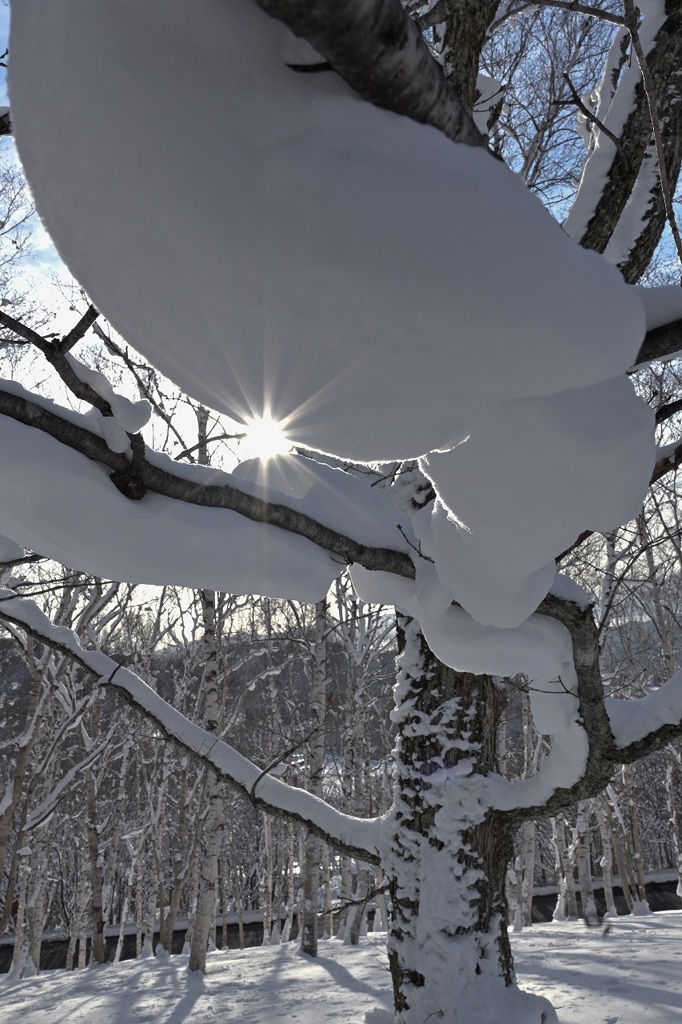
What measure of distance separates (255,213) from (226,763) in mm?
2747

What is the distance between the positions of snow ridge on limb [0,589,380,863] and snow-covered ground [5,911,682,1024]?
860mm

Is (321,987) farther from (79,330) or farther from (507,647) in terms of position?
(79,330)

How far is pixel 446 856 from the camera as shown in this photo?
276 cm

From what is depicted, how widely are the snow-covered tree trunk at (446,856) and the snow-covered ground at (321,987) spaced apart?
2.22 feet

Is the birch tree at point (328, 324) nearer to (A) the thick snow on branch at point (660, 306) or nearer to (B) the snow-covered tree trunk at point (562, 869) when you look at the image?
(A) the thick snow on branch at point (660, 306)

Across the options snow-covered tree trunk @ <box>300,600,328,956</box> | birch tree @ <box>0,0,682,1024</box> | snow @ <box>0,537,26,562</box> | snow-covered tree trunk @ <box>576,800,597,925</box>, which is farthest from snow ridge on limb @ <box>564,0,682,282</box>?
snow-covered tree trunk @ <box>576,800,597,925</box>

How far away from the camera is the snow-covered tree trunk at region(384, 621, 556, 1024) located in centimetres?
263

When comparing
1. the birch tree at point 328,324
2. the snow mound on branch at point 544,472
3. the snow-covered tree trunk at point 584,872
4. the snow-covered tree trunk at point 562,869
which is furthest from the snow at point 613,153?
the snow-covered tree trunk at point 562,869

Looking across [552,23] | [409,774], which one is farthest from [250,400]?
[552,23]

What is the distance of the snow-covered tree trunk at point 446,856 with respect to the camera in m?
2.63

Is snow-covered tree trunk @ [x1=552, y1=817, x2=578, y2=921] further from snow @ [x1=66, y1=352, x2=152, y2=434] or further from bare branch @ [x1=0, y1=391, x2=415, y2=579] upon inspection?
snow @ [x1=66, y1=352, x2=152, y2=434]

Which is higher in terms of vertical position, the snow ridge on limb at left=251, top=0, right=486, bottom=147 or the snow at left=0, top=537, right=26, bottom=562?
the snow at left=0, top=537, right=26, bottom=562

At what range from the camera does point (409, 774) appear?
9.61 ft

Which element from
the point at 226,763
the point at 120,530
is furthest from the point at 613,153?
the point at 226,763
